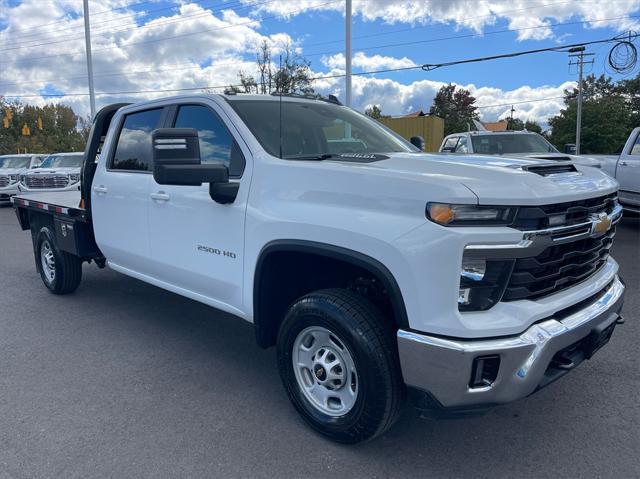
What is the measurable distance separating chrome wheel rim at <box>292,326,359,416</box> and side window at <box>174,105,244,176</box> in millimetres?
1163

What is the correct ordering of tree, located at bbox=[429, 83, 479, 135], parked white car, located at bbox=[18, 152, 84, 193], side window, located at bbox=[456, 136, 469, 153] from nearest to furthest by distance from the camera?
side window, located at bbox=[456, 136, 469, 153]
parked white car, located at bbox=[18, 152, 84, 193]
tree, located at bbox=[429, 83, 479, 135]

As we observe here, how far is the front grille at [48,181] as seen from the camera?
49.1 ft

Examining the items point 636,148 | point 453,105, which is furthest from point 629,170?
point 453,105

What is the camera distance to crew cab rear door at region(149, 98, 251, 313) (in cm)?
338

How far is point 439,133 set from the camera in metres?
21.4

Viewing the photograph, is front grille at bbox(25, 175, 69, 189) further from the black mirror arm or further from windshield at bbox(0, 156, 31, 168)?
the black mirror arm

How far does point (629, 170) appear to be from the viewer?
9.33 meters

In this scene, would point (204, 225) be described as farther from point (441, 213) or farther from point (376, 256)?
point (441, 213)

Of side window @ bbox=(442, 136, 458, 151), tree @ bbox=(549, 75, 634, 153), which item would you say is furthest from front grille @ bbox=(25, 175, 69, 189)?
tree @ bbox=(549, 75, 634, 153)

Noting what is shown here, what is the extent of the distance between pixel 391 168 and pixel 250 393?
6.13 ft

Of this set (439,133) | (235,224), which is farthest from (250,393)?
(439,133)

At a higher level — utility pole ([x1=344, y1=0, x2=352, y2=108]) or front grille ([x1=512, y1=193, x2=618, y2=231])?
utility pole ([x1=344, y1=0, x2=352, y2=108])

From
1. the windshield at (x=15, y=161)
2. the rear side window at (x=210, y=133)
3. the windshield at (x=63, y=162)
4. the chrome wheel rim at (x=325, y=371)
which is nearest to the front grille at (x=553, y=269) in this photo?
the chrome wheel rim at (x=325, y=371)

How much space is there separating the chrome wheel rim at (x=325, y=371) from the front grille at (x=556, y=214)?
3.57 feet
